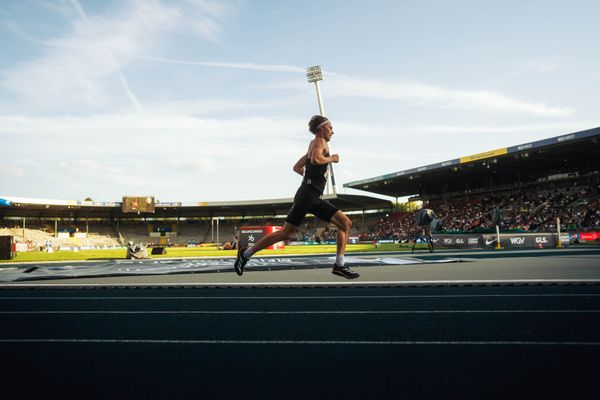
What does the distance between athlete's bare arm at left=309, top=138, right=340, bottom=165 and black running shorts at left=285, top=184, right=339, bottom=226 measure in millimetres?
342

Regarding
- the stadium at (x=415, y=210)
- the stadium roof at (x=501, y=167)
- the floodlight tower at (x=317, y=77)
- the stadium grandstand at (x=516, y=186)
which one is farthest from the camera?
the floodlight tower at (x=317, y=77)

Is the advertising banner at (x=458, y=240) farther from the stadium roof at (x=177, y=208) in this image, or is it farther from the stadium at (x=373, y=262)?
the stadium roof at (x=177, y=208)

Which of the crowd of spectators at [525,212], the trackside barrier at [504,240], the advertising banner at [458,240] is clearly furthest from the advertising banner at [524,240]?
the crowd of spectators at [525,212]

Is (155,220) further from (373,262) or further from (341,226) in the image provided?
(341,226)

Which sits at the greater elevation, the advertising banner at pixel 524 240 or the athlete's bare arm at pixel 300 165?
the athlete's bare arm at pixel 300 165

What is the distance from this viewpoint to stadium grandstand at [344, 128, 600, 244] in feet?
110

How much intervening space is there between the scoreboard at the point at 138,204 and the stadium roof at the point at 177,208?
268cm

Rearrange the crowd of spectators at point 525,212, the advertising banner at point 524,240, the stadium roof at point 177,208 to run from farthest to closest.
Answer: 1. the stadium roof at point 177,208
2. the crowd of spectators at point 525,212
3. the advertising banner at point 524,240

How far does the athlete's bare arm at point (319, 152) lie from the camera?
206 inches
